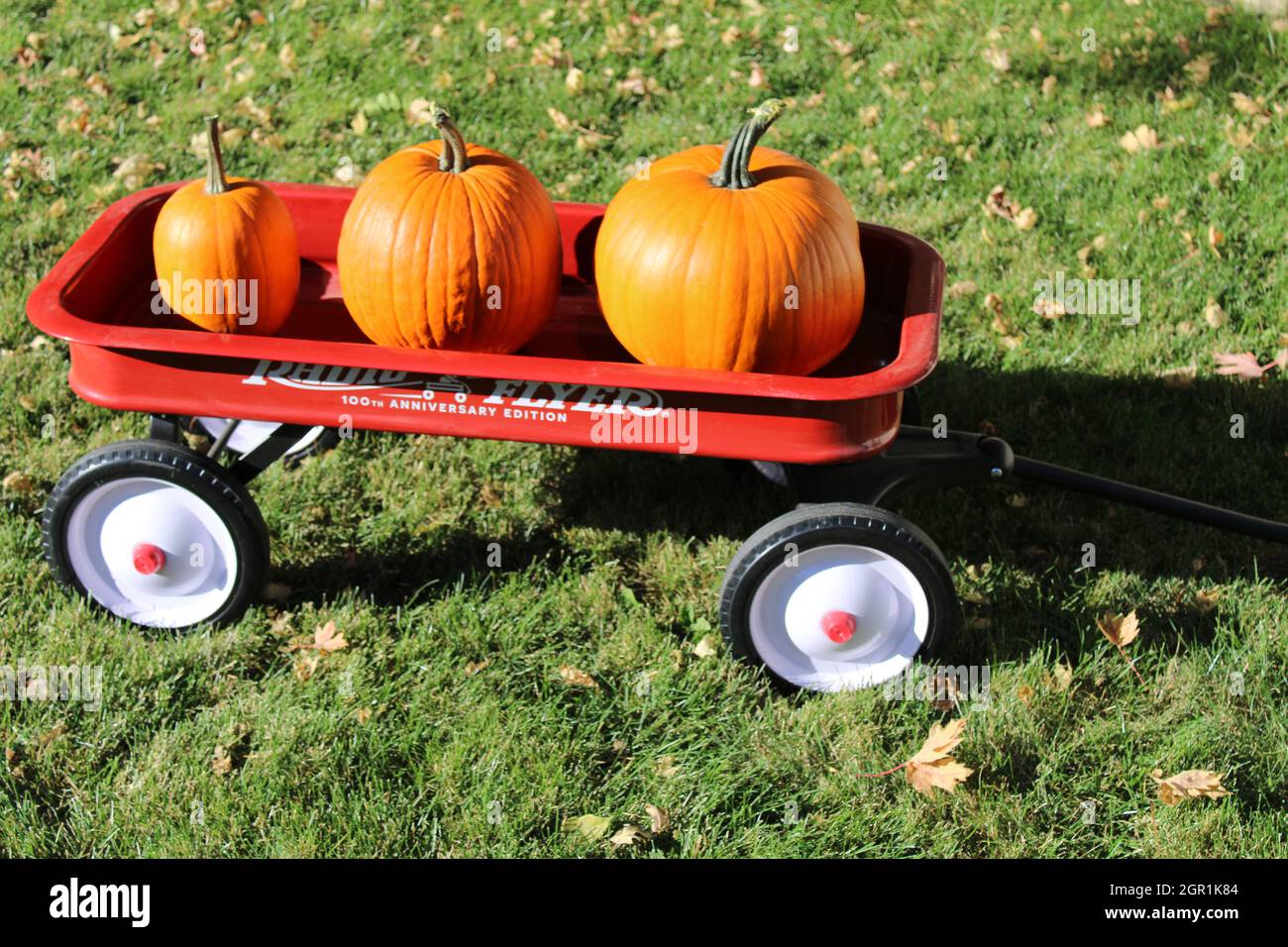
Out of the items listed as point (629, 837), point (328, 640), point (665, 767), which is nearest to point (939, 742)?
point (665, 767)

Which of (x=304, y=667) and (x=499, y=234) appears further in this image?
(x=304, y=667)

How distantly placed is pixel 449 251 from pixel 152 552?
3.67 ft

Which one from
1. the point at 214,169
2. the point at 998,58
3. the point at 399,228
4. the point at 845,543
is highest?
the point at 998,58

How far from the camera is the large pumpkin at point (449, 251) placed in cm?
313

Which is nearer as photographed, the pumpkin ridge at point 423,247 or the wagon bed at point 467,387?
the wagon bed at point 467,387

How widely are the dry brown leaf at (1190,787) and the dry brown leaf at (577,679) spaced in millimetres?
1389

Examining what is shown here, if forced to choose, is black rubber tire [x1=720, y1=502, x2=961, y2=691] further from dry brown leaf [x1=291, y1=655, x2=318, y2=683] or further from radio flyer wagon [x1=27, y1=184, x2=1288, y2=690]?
dry brown leaf [x1=291, y1=655, x2=318, y2=683]

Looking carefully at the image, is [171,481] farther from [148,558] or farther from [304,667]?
[304,667]

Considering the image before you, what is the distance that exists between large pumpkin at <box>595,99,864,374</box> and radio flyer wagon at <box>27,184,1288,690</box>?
0.17 m

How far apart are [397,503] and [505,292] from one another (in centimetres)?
111

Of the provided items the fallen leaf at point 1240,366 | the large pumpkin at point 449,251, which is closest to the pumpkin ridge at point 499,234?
the large pumpkin at point 449,251

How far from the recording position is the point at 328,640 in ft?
11.6

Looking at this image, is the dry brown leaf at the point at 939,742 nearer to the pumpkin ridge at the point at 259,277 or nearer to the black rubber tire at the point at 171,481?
the black rubber tire at the point at 171,481

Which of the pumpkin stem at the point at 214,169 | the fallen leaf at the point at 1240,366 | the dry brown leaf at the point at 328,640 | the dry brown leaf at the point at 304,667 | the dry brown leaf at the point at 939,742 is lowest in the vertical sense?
the dry brown leaf at the point at 939,742
